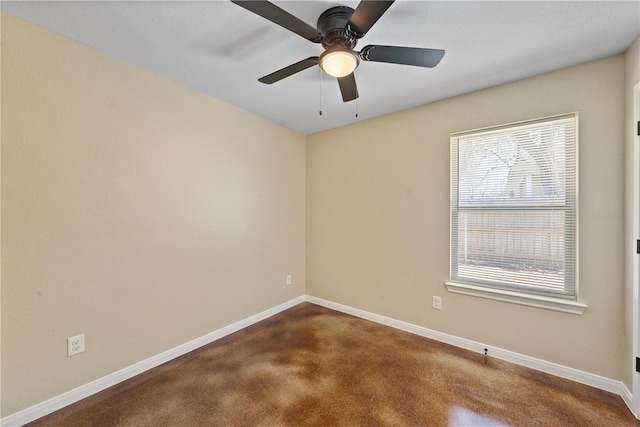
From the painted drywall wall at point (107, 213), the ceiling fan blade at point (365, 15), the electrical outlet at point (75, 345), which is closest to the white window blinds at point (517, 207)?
the ceiling fan blade at point (365, 15)

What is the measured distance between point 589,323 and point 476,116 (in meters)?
1.88

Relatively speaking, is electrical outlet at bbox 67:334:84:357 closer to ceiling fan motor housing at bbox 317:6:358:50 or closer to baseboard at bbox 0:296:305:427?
baseboard at bbox 0:296:305:427

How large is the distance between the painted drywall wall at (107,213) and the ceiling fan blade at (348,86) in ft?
4.60

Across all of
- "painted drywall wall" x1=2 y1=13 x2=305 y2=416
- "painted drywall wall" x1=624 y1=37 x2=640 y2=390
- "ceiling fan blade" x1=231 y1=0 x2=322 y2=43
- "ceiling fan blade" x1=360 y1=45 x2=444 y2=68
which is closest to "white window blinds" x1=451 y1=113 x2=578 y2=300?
"painted drywall wall" x1=624 y1=37 x2=640 y2=390

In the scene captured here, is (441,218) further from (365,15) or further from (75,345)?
(75,345)

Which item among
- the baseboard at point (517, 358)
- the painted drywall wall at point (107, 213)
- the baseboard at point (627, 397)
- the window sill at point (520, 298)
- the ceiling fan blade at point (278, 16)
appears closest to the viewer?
the ceiling fan blade at point (278, 16)

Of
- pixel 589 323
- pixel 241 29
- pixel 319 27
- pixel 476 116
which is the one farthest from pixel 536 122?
pixel 241 29

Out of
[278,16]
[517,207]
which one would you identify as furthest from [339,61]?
[517,207]

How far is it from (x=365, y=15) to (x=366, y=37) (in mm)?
570

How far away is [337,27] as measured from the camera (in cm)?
145

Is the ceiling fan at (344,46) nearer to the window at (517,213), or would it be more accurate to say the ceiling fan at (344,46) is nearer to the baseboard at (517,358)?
the window at (517,213)

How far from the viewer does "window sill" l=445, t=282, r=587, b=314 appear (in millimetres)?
1954

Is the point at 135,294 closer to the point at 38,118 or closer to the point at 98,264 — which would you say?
the point at 98,264

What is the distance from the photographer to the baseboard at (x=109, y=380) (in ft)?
5.05
